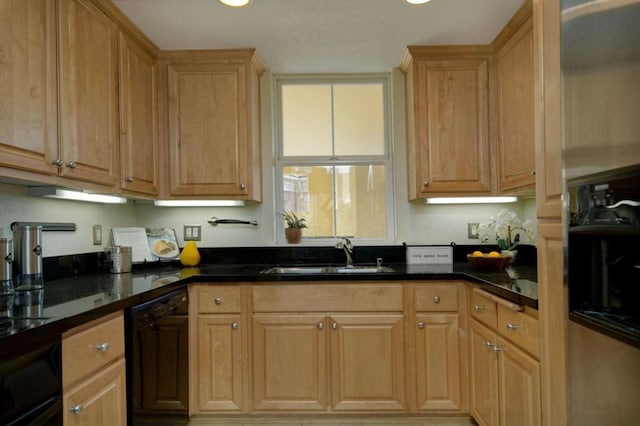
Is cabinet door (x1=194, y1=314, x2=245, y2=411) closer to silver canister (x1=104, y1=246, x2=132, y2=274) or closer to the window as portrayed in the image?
silver canister (x1=104, y1=246, x2=132, y2=274)

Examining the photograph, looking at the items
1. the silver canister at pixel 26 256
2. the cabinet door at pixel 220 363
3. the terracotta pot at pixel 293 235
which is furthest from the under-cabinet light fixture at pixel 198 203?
the silver canister at pixel 26 256

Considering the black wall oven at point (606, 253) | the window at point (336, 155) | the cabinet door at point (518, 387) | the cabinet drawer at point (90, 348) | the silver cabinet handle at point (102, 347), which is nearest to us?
the black wall oven at point (606, 253)

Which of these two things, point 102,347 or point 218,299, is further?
point 218,299

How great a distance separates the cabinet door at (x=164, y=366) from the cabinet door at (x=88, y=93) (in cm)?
79

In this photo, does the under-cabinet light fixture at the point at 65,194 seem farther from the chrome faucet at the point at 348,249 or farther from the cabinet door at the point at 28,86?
the chrome faucet at the point at 348,249

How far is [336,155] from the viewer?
2.89 meters

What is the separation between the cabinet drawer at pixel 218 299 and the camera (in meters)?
2.14

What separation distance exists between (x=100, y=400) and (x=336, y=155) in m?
2.11

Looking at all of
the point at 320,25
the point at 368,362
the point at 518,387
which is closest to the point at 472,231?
the point at 368,362

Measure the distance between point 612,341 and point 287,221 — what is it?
2.14 metres

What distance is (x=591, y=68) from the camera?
94 centimetres

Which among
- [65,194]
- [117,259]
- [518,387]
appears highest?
[65,194]

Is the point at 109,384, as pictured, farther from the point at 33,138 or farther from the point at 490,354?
the point at 490,354

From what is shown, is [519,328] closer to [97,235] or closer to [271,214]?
[271,214]
